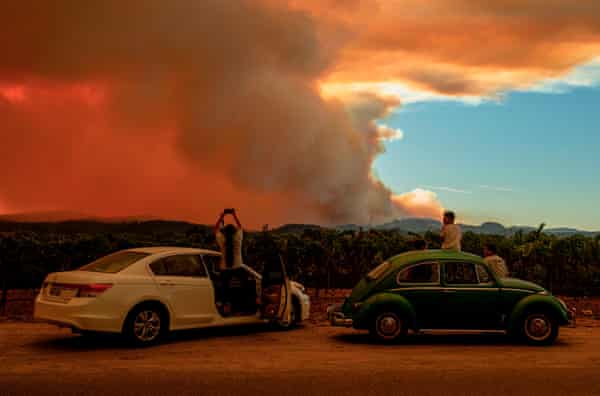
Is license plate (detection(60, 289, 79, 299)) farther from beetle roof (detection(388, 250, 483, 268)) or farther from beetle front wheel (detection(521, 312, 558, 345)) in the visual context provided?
Answer: beetle front wheel (detection(521, 312, 558, 345))

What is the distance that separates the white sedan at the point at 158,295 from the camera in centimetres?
1184

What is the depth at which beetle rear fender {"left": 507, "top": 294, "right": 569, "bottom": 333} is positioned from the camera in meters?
12.9

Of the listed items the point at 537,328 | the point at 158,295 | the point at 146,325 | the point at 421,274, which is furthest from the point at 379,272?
the point at 146,325

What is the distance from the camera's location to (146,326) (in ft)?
40.3

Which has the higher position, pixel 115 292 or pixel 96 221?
pixel 96 221

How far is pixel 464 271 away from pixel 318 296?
1024 centimetres

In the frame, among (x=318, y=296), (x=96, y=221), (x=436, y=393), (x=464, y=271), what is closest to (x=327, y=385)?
(x=436, y=393)

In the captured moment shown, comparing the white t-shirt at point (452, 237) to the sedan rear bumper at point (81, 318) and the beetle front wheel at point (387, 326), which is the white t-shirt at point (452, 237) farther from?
the sedan rear bumper at point (81, 318)

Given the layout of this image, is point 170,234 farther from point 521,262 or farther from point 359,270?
point 521,262

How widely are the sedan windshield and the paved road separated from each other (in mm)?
1224

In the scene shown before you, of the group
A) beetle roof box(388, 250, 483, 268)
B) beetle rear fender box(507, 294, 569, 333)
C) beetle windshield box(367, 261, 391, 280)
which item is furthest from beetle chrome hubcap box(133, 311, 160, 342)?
beetle rear fender box(507, 294, 569, 333)

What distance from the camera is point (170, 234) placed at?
25.5 metres

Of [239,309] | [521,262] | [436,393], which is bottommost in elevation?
[436,393]

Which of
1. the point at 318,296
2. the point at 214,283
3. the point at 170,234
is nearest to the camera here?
the point at 214,283
